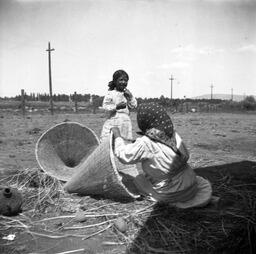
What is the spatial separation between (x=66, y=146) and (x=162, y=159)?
7.33ft

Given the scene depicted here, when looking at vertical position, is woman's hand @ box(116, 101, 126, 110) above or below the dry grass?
above

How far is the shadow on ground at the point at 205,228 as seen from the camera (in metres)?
2.55

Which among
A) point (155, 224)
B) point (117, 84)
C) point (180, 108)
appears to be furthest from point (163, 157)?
point (180, 108)

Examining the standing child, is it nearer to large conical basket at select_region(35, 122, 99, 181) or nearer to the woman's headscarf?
large conical basket at select_region(35, 122, 99, 181)

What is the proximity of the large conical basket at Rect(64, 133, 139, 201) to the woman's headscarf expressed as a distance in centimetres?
50

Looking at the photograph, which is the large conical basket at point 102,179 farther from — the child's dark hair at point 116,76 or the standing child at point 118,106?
the child's dark hair at point 116,76

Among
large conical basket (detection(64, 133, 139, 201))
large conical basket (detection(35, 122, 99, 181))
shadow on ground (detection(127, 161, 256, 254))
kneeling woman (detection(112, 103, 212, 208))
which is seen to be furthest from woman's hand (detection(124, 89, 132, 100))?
shadow on ground (detection(127, 161, 256, 254))

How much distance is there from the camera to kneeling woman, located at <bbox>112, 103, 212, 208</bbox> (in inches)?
123

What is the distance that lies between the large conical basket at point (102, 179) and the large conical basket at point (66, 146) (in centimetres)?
73

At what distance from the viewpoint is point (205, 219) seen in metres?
3.09

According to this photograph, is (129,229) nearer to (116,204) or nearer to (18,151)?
(116,204)

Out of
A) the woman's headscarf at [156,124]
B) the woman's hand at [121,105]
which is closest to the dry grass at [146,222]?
the woman's headscarf at [156,124]

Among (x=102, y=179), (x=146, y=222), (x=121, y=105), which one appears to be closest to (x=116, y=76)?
(x=121, y=105)

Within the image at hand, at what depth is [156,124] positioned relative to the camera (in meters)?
3.15
